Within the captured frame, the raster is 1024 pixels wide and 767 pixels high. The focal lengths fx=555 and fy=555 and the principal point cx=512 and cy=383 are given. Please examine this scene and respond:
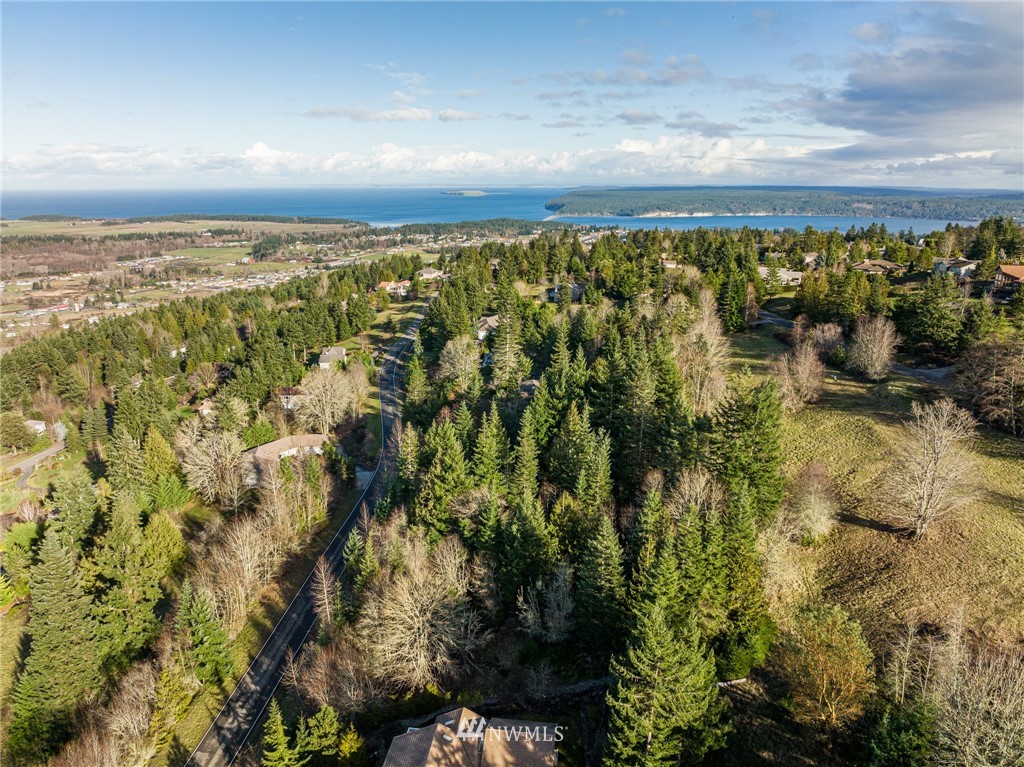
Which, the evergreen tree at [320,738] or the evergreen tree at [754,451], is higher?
the evergreen tree at [754,451]

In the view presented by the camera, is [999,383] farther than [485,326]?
No

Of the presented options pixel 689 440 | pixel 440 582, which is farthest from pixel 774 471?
pixel 440 582

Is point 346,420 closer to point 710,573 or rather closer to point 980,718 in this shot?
point 710,573

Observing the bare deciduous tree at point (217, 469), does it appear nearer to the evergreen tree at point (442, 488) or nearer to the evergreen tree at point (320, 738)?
the evergreen tree at point (442, 488)

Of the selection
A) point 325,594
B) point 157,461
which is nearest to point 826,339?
point 325,594

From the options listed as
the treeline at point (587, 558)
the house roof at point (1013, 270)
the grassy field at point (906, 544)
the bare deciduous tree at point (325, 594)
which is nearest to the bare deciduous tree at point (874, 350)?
the grassy field at point (906, 544)

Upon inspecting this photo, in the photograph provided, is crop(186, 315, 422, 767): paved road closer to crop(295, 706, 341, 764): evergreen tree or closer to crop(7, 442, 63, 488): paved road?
crop(295, 706, 341, 764): evergreen tree

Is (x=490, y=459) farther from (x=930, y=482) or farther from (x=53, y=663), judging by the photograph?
(x=53, y=663)
